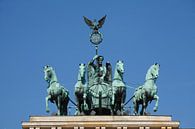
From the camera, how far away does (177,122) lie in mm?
48844

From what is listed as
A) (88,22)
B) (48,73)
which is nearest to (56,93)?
(48,73)

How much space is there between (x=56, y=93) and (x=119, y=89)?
3486mm

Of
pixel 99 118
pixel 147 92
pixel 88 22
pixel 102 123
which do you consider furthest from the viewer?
pixel 88 22

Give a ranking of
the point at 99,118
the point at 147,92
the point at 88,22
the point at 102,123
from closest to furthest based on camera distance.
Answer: the point at 102,123, the point at 99,118, the point at 147,92, the point at 88,22

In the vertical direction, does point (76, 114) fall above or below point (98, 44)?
below

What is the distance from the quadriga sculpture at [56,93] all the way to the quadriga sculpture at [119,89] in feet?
8.81

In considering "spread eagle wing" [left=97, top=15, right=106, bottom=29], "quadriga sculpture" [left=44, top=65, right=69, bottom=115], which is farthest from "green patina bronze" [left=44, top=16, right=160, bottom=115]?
"spread eagle wing" [left=97, top=15, right=106, bottom=29]

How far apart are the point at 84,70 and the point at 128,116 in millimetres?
3573

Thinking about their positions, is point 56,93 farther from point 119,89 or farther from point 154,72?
point 154,72

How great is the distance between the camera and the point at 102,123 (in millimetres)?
48812

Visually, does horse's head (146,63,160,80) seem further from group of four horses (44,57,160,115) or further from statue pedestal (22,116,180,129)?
statue pedestal (22,116,180,129)

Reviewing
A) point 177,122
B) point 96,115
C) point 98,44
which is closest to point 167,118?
point 177,122

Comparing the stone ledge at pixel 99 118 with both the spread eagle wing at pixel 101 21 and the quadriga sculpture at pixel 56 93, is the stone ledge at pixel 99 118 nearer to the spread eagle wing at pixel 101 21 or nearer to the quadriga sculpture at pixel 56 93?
the quadriga sculpture at pixel 56 93

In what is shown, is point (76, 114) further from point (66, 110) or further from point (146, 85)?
point (146, 85)
